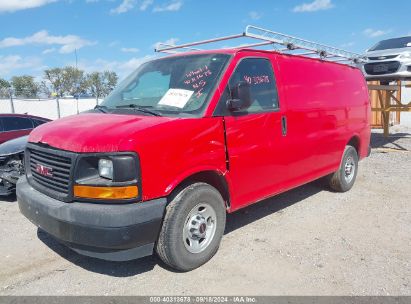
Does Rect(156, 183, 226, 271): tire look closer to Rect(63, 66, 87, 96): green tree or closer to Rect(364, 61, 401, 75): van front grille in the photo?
Rect(364, 61, 401, 75): van front grille

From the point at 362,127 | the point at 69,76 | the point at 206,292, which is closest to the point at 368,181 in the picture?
the point at 362,127

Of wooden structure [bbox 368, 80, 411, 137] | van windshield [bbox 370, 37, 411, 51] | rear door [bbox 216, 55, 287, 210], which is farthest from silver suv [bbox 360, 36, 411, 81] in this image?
rear door [bbox 216, 55, 287, 210]

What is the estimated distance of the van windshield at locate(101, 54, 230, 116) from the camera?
12.5 ft

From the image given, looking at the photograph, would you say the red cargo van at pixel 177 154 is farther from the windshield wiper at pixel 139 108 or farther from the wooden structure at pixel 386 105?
the wooden structure at pixel 386 105

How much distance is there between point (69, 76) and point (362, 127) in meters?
60.2

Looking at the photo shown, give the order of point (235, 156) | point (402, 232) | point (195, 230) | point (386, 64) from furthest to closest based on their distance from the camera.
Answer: point (386, 64), point (402, 232), point (235, 156), point (195, 230)

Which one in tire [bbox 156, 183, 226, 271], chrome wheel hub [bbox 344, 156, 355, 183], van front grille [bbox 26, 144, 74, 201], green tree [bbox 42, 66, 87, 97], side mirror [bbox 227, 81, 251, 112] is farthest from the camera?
green tree [bbox 42, 66, 87, 97]

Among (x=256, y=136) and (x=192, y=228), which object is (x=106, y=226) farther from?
(x=256, y=136)

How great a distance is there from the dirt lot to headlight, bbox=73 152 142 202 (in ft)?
2.94

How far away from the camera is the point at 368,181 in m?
7.39

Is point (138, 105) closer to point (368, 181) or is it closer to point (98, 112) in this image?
point (98, 112)

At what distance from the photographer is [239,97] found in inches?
150

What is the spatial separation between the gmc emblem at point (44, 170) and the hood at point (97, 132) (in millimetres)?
227

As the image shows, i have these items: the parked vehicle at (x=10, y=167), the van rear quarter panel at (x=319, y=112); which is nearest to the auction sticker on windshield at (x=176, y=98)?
the van rear quarter panel at (x=319, y=112)
